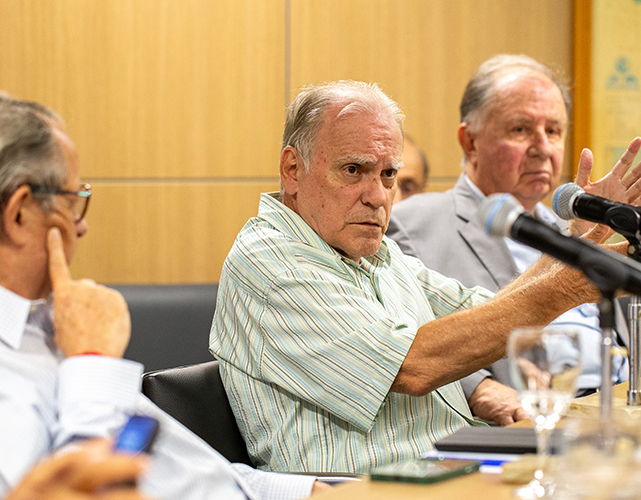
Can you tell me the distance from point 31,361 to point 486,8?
336cm

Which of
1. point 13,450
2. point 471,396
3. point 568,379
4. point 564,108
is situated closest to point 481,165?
point 564,108

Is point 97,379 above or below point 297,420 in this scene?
above

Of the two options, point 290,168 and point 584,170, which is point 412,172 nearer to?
point 584,170

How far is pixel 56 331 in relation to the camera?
3.72ft

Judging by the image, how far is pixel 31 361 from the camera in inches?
44.0

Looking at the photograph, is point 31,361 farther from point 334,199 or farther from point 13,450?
point 334,199

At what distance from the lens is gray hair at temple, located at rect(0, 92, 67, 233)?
44.1 inches

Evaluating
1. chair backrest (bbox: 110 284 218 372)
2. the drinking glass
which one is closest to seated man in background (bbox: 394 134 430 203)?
chair backrest (bbox: 110 284 218 372)

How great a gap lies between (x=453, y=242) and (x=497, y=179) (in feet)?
1.14

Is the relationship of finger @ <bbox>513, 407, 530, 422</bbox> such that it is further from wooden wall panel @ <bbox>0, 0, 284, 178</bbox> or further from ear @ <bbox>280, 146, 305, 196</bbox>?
wooden wall panel @ <bbox>0, 0, 284, 178</bbox>

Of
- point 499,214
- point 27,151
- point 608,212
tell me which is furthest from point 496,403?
point 27,151

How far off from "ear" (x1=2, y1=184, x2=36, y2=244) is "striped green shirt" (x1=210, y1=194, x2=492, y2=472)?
2.14ft

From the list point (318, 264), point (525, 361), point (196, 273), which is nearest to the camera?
point (525, 361)

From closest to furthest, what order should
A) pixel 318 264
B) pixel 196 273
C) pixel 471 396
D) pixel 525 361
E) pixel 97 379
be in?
pixel 525 361 < pixel 97 379 < pixel 318 264 < pixel 471 396 < pixel 196 273
